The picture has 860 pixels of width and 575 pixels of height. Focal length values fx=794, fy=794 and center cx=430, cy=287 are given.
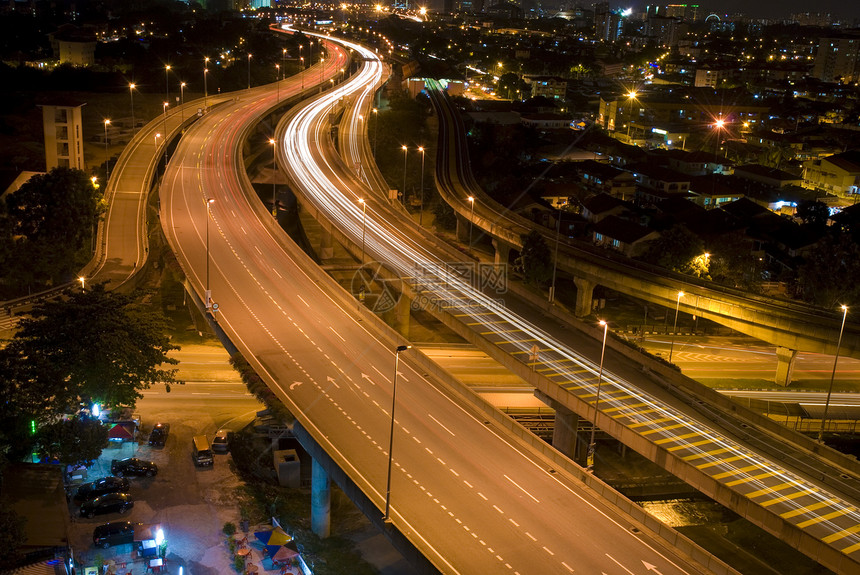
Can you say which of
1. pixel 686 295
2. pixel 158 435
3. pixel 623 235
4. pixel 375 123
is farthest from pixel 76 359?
pixel 375 123

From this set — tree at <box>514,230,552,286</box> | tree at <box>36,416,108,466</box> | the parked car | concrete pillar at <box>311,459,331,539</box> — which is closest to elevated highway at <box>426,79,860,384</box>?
tree at <box>514,230,552,286</box>

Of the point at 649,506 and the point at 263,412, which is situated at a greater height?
the point at 263,412

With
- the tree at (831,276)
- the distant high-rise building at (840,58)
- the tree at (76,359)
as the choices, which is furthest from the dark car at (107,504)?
the distant high-rise building at (840,58)

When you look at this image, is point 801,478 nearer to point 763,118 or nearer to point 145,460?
point 145,460

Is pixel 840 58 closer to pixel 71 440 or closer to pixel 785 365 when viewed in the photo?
pixel 785 365

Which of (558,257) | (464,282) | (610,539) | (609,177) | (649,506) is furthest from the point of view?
(609,177)

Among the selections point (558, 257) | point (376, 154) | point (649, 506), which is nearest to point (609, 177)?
point (376, 154)
